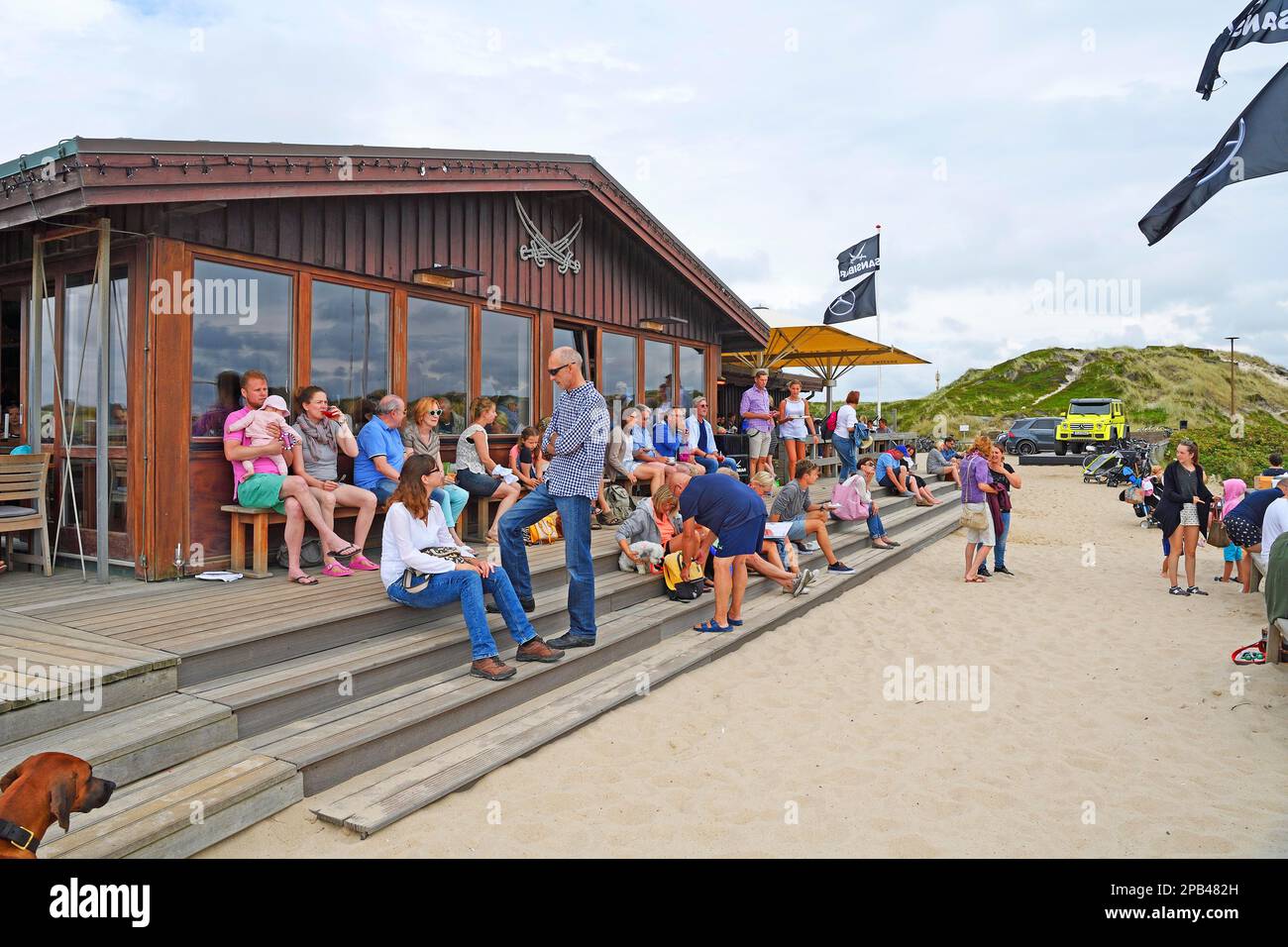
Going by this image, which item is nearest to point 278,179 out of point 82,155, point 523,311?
point 82,155

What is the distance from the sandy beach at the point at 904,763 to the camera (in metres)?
3.54

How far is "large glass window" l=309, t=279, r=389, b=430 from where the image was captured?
22.5 ft

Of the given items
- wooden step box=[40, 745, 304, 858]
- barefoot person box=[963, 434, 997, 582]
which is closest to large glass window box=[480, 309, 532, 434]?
barefoot person box=[963, 434, 997, 582]

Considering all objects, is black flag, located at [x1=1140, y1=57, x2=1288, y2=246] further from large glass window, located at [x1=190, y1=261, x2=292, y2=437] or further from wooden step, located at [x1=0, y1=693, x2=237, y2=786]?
large glass window, located at [x1=190, y1=261, x2=292, y2=437]

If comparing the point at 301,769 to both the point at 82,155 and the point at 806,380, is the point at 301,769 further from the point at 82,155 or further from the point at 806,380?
the point at 806,380

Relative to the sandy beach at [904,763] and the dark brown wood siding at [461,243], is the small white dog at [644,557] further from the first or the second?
the dark brown wood siding at [461,243]

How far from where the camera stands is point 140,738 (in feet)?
11.2

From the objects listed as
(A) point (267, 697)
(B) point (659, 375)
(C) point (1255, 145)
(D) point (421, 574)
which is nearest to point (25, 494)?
(D) point (421, 574)

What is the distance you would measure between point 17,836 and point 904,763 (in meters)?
3.78

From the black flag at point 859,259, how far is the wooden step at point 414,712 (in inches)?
428

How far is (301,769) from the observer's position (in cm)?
364

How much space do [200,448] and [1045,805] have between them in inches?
221

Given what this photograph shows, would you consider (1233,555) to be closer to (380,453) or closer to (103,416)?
(380,453)

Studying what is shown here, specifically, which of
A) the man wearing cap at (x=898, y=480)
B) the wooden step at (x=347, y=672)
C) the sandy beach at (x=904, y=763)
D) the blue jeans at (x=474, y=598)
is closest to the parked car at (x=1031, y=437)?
the man wearing cap at (x=898, y=480)
